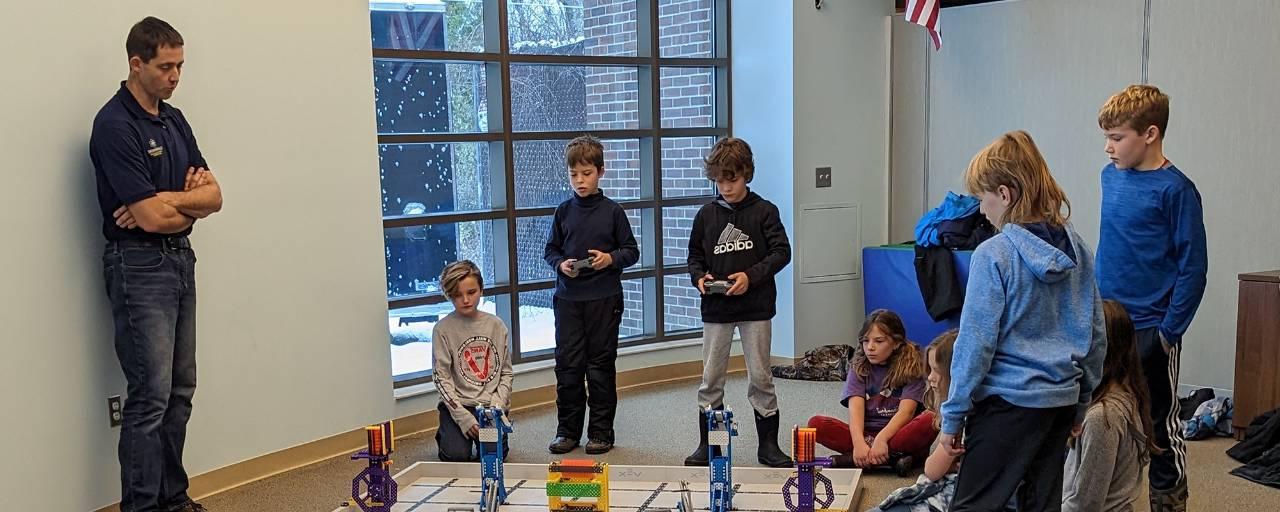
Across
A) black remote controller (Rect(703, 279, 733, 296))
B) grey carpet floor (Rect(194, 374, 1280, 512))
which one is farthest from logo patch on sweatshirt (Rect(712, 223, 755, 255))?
grey carpet floor (Rect(194, 374, 1280, 512))

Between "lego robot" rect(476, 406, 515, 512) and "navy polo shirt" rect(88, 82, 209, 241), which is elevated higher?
"navy polo shirt" rect(88, 82, 209, 241)

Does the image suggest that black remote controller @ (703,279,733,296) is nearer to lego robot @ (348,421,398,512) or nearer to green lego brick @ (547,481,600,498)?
green lego brick @ (547,481,600,498)

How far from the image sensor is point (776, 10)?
546 cm

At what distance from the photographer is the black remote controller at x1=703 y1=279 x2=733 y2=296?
3.87m

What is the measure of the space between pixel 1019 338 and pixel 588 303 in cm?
214

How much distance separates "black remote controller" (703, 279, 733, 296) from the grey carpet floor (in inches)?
25.3

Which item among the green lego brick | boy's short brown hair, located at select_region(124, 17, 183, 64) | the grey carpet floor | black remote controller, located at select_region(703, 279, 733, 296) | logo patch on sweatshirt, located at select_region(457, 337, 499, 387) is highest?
boy's short brown hair, located at select_region(124, 17, 183, 64)

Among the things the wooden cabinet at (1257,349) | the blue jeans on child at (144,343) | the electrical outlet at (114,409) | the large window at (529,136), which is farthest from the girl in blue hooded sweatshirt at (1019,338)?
the large window at (529,136)

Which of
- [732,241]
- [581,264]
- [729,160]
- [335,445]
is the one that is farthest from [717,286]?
[335,445]

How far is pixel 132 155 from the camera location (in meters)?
3.17

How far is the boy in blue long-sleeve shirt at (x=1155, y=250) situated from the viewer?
9.57 ft

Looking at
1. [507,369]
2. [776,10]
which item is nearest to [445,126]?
[507,369]

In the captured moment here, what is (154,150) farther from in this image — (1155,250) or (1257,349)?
(1257,349)

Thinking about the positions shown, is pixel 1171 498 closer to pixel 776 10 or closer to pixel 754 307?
pixel 754 307
